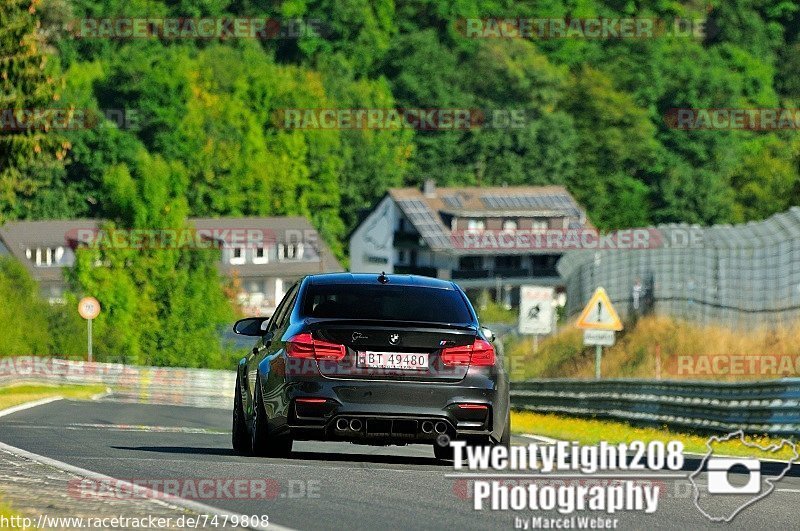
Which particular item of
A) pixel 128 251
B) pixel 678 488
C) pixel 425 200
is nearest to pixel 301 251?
pixel 425 200

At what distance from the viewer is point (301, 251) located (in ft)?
469

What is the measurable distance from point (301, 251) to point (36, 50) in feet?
315

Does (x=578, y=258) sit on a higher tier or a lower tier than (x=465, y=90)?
lower

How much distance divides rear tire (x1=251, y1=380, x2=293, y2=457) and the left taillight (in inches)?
26.1

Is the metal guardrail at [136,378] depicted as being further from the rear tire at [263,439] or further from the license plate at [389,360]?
the license plate at [389,360]

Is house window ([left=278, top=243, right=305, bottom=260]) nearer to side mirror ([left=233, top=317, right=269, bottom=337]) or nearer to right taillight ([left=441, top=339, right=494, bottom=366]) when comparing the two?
side mirror ([left=233, top=317, right=269, bottom=337])

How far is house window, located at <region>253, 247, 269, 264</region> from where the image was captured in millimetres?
140750

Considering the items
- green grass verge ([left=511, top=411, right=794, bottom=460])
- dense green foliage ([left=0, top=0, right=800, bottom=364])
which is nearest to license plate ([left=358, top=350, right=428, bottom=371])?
green grass verge ([left=511, top=411, right=794, bottom=460])

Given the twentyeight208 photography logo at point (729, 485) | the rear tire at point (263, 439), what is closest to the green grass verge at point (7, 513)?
the twentyeight208 photography logo at point (729, 485)

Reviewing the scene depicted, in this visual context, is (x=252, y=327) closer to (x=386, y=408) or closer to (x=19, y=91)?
(x=386, y=408)

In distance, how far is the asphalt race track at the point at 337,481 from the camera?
38.8 ft

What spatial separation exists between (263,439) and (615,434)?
1226cm

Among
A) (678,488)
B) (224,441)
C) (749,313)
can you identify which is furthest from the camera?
(749,313)

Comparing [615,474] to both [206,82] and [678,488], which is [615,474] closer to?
[678,488]
